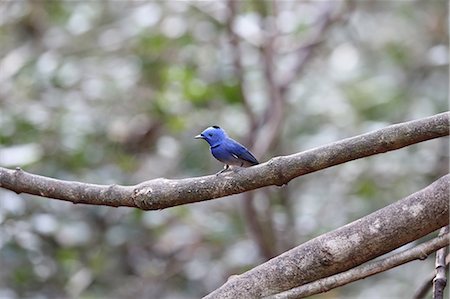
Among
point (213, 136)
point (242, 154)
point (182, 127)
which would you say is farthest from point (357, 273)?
point (182, 127)

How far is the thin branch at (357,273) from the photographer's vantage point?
1623 mm

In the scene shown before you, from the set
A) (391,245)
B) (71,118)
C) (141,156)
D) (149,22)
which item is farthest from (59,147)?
(391,245)

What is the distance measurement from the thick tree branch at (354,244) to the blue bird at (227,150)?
27 cm

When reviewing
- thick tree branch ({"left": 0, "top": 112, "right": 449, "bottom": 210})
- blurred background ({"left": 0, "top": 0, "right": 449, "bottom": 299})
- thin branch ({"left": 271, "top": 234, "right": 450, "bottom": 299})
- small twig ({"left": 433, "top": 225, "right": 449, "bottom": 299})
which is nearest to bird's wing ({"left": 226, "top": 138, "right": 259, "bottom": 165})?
thick tree branch ({"left": 0, "top": 112, "right": 449, "bottom": 210})

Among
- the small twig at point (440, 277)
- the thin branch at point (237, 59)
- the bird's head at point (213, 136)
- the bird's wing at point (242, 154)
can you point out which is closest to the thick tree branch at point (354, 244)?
the small twig at point (440, 277)

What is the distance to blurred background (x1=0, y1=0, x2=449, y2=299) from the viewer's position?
3469mm

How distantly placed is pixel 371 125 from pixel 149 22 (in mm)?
1443

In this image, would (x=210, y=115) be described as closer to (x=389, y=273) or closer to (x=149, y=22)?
(x=149, y=22)

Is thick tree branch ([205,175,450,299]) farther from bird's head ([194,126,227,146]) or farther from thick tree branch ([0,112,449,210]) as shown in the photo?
bird's head ([194,126,227,146])

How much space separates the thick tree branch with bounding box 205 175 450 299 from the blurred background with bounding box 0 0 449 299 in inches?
61.0

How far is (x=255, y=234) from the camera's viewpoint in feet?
11.5

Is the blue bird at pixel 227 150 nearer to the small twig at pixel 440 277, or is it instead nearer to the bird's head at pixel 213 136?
the bird's head at pixel 213 136

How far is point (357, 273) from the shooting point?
1625 mm

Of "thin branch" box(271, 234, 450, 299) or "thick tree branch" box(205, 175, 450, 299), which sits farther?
"thick tree branch" box(205, 175, 450, 299)
